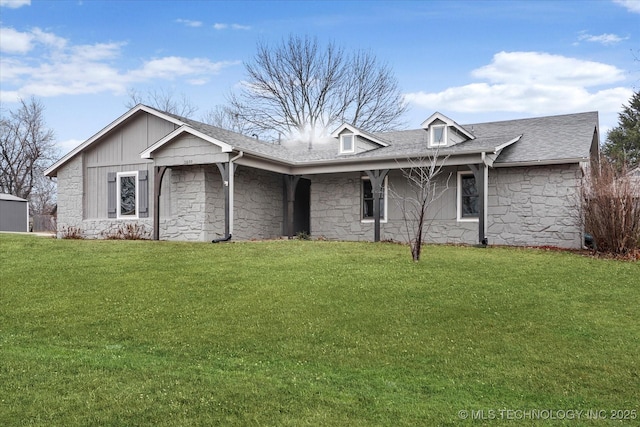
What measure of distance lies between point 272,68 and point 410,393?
31.0 m

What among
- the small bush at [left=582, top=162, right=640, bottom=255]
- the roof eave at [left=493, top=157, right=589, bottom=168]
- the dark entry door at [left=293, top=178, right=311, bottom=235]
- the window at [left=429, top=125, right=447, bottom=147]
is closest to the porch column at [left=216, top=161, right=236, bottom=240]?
the dark entry door at [left=293, top=178, right=311, bottom=235]

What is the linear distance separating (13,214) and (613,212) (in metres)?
31.5

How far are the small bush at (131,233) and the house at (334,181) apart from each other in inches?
6.0

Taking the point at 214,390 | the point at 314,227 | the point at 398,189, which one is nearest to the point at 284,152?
the point at 314,227

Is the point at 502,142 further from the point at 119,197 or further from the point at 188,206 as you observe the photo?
the point at 119,197

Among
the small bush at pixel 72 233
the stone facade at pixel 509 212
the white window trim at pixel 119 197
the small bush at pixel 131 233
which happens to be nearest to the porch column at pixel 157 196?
the small bush at pixel 131 233

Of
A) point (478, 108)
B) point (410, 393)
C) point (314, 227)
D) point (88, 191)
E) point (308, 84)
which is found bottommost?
point (410, 393)

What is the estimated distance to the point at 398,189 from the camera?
1678cm

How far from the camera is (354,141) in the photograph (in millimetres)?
17656

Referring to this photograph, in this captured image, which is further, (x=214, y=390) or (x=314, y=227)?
(x=314, y=227)

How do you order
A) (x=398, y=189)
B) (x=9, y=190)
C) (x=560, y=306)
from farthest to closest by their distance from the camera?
(x=9, y=190) < (x=398, y=189) < (x=560, y=306)

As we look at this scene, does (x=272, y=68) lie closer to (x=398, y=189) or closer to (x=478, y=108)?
(x=478, y=108)

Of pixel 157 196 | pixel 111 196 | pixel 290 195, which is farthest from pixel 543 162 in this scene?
pixel 111 196

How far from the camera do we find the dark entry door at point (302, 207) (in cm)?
2019
